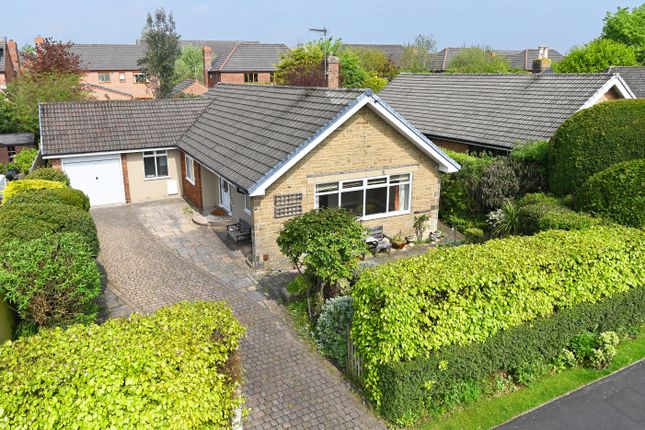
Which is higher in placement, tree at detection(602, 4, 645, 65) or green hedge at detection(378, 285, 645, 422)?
tree at detection(602, 4, 645, 65)

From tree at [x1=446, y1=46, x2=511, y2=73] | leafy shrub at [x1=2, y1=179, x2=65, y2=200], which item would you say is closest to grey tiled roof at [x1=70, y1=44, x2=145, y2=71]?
→ tree at [x1=446, y1=46, x2=511, y2=73]

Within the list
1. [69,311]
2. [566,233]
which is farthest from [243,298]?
[566,233]

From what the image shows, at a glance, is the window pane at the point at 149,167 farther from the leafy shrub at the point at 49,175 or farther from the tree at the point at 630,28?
the tree at the point at 630,28

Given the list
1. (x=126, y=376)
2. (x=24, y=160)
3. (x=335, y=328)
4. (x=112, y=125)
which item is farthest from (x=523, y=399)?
(x=24, y=160)

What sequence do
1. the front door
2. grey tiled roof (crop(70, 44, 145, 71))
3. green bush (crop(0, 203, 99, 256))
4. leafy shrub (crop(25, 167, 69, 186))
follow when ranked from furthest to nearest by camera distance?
grey tiled roof (crop(70, 44, 145, 71)) < the front door < leafy shrub (crop(25, 167, 69, 186)) < green bush (crop(0, 203, 99, 256))

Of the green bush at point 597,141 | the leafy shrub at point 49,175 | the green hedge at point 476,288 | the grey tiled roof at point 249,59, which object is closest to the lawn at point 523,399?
the green hedge at point 476,288

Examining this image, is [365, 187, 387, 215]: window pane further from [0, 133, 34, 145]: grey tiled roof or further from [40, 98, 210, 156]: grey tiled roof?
[0, 133, 34, 145]: grey tiled roof
